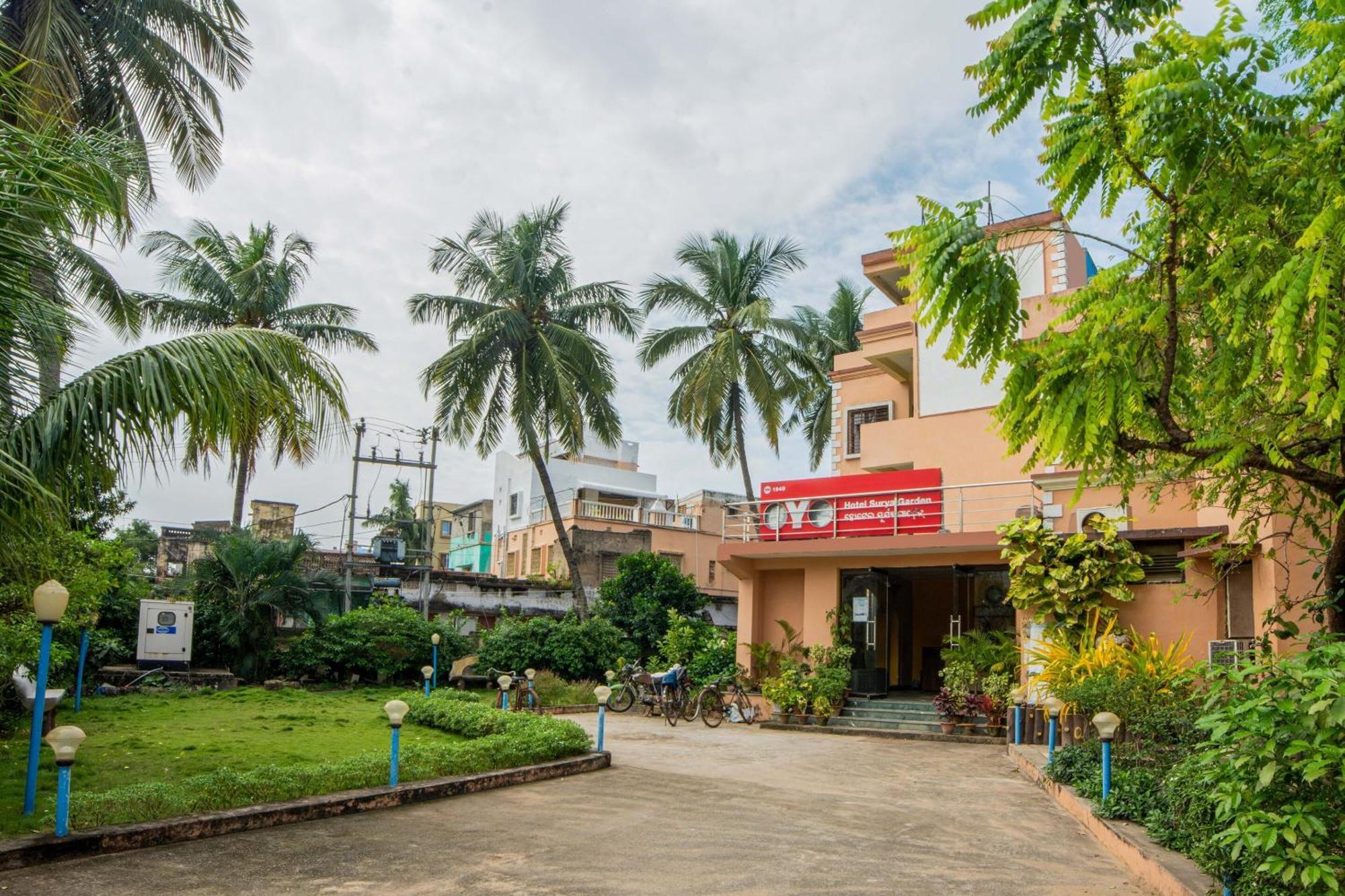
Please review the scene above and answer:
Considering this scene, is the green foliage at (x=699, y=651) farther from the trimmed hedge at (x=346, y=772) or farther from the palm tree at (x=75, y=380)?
the palm tree at (x=75, y=380)

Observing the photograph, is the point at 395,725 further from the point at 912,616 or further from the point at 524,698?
the point at 912,616

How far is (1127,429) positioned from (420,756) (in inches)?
290

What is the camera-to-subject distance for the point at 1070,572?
52.0 feet

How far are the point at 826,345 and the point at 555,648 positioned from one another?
13.3 meters

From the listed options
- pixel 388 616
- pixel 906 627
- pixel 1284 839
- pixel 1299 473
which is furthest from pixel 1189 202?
pixel 388 616

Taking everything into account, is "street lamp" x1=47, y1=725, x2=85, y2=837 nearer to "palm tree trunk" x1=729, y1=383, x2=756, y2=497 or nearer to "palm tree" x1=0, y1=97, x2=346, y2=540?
"palm tree" x1=0, y1=97, x2=346, y2=540

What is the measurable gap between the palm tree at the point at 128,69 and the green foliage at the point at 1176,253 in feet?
34.5

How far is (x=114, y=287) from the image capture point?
15.3 m

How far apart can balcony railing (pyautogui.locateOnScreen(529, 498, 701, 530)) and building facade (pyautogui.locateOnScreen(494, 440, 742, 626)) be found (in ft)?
0.11

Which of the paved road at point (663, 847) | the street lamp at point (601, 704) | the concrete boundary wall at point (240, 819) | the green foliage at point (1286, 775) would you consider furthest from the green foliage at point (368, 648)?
the green foliage at point (1286, 775)

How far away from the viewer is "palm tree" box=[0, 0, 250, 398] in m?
13.2

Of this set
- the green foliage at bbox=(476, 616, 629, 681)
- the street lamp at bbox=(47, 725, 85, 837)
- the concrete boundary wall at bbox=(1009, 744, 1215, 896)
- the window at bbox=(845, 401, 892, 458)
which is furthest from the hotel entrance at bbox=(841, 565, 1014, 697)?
the street lamp at bbox=(47, 725, 85, 837)

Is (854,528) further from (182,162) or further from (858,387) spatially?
(182,162)

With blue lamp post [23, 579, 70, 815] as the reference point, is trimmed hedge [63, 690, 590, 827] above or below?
below
